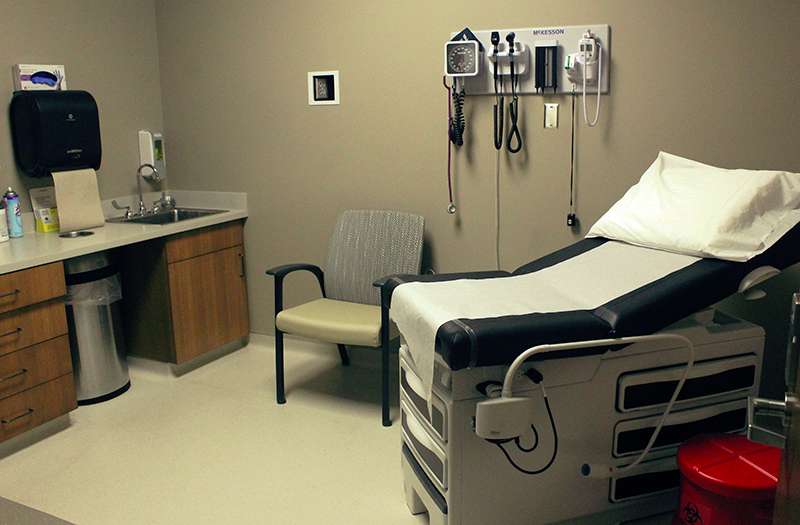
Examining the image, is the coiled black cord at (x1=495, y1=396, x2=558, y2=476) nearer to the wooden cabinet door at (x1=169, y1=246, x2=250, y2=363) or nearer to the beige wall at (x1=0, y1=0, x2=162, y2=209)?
the wooden cabinet door at (x1=169, y1=246, x2=250, y2=363)

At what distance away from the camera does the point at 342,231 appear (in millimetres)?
3727

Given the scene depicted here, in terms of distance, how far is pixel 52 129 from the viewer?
3463mm

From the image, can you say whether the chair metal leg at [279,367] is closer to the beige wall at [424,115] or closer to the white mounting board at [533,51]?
the beige wall at [424,115]

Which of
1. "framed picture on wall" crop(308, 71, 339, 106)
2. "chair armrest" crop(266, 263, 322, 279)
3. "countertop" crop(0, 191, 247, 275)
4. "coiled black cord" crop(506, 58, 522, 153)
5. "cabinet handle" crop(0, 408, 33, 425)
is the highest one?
"framed picture on wall" crop(308, 71, 339, 106)

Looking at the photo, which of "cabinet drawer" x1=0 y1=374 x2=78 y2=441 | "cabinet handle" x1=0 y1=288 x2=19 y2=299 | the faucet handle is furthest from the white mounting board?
"cabinet drawer" x1=0 y1=374 x2=78 y2=441

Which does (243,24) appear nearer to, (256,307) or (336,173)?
(336,173)

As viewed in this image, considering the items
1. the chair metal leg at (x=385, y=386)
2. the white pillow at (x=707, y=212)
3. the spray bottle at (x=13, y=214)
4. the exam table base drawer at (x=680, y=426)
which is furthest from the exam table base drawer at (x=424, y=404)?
the spray bottle at (x=13, y=214)

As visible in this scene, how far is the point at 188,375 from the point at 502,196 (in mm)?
1872

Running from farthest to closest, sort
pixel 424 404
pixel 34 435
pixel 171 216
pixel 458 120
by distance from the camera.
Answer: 1. pixel 171 216
2. pixel 458 120
3. pixel 34 435
4. pixel 424 404

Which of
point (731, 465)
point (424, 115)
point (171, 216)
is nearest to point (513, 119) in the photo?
point (424, 115)

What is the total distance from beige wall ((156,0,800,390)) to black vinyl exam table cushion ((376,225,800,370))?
3.11ft

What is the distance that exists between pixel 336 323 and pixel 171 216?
4.89 ft

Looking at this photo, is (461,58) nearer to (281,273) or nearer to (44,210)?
(281,273)

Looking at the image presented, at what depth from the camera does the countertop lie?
2.99 m
